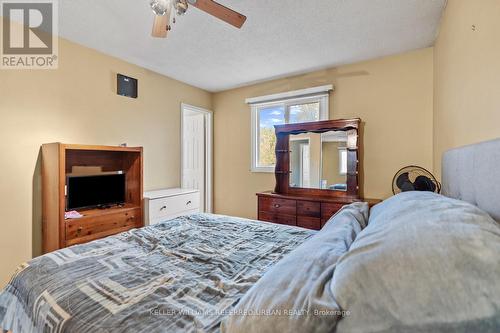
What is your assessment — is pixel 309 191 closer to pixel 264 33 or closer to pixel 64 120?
pixel 264 33

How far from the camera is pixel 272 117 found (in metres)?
3.91

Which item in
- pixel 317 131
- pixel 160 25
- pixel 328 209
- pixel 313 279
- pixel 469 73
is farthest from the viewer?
pixel 317 131

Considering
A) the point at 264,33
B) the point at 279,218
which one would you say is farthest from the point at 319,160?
the point at 264,33

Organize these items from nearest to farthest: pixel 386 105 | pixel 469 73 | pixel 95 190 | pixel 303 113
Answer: pixel 469 73 < pixel 95 190 < pixel 386 105 < pixel 303 113

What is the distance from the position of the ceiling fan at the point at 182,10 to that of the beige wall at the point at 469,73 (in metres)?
1.36

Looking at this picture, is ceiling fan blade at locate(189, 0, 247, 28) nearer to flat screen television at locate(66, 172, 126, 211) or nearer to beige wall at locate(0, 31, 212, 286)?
beige wall at locate(0, 31, 212, 286)

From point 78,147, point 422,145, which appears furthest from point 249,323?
point 422,145

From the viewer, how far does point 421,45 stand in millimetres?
2670

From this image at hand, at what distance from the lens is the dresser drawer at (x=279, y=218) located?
121 inches

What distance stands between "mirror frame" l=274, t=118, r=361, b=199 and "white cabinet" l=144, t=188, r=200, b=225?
4.21ft

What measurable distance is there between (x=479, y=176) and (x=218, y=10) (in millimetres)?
1739

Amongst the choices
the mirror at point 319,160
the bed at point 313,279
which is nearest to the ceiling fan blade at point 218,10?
the bed at point 313,279

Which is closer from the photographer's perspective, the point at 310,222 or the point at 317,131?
the point at 310,222

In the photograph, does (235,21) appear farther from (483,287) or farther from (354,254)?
(483,287)
